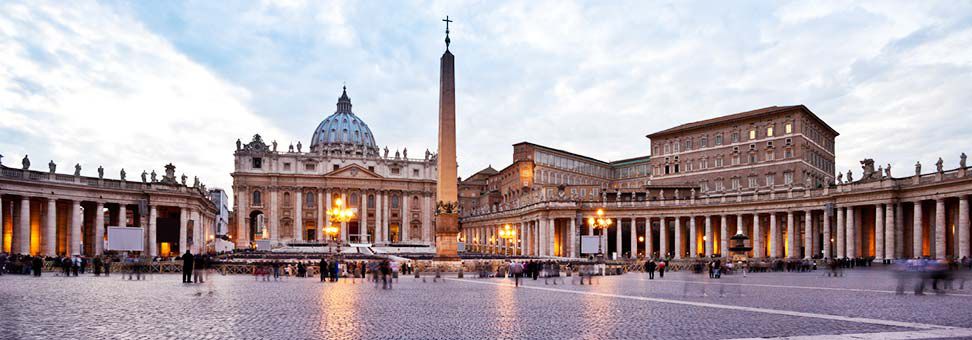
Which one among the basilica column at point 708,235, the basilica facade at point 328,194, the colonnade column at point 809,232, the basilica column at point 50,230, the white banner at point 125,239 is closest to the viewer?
the white banner at point 125,239

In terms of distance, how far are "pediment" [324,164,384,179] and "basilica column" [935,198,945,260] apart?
88.4 meters

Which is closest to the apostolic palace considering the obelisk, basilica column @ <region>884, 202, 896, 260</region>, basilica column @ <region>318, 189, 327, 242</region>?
basilica column @ <region>884, 202, 896, 260</region>

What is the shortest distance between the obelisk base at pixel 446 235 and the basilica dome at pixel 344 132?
4480 inches

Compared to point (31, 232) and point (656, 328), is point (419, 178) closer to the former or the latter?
point (31, 232)

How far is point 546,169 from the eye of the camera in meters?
102

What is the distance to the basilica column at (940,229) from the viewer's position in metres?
44.7

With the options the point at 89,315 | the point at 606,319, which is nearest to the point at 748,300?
the point at 606,319

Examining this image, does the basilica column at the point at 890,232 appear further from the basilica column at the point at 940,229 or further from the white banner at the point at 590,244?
the white banner at the point at 590,244

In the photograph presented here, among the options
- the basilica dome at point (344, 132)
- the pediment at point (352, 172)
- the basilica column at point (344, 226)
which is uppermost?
the basilica dome at point (344, 132)

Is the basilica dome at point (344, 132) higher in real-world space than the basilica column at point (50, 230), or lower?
higher

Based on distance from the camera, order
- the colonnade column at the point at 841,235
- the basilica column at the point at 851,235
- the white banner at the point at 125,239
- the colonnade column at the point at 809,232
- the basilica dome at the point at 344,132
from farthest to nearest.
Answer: the basilica dome at the point at 344,132 < the colonnade column at the point at 809,232 < the colonnade column at the point at 841,235 < the basilica column at the point at 851,235 < the white banner at the point at 125,239

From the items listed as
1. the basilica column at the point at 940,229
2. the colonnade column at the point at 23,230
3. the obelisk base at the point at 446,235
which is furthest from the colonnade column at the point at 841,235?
the colonnade column at the point at 23,230

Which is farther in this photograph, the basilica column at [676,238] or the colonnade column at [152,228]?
the basilica column at [676,238]

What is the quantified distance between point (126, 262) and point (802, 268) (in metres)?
35.9
